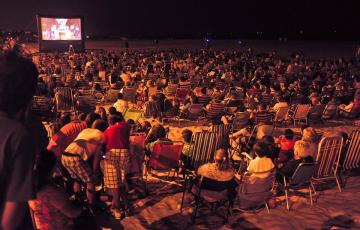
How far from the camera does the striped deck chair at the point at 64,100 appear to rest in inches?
386

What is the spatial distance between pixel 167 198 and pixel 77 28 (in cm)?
2892

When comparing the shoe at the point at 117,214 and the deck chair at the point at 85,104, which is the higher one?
the deck chair at the point at 85,104

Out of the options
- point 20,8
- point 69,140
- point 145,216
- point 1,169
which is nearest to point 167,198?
point 145,216

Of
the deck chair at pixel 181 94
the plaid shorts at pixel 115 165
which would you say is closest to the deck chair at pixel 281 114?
the deck chair at pixel 181 94

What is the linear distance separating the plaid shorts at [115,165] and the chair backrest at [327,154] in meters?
2.78

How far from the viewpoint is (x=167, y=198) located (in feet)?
18.4

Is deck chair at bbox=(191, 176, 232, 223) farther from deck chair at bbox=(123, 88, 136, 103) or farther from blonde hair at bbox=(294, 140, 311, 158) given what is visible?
deck chair at bbox=(123, 88, 136, 103)

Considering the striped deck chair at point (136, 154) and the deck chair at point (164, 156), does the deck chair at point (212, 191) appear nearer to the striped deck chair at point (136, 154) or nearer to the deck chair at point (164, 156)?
the deck chair at point (164, 156)

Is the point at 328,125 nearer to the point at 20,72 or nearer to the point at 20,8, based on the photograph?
the point at 20,72

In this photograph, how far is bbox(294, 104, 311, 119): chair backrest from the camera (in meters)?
9.59

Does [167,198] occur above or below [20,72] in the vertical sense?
below

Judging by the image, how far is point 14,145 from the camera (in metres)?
1.68

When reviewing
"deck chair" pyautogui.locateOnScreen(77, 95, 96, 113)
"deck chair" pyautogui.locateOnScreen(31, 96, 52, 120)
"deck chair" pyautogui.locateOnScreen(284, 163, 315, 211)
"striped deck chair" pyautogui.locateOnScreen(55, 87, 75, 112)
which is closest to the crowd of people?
"deck chair" pyautogui.locateOnScreen(284, 163, 315, 211)

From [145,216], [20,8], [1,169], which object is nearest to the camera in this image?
[1,169]
